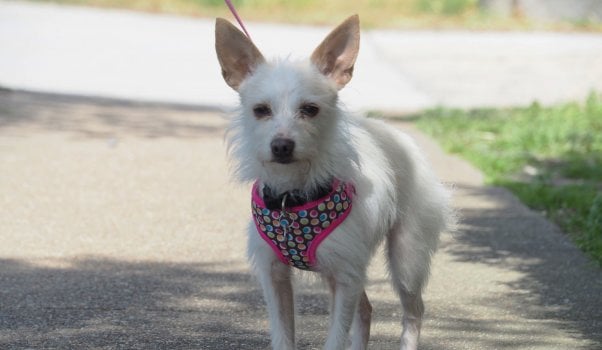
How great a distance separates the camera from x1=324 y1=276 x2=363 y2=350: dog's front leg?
195 inches

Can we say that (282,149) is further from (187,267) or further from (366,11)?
(366,11)

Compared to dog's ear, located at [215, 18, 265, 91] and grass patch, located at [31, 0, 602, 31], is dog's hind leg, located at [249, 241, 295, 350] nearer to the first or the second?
dog's ear, located at [215, 18, 265, 91]

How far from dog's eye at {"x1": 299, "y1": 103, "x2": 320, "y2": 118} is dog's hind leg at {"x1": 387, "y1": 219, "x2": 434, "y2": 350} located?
0.90 m

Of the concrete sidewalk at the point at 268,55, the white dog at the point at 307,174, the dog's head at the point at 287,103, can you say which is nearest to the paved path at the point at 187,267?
the white dog at the point at 307,174

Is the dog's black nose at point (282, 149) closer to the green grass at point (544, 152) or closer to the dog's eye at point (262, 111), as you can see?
the dog's eye at point (262, 111)

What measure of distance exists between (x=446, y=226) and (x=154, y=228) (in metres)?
3.18

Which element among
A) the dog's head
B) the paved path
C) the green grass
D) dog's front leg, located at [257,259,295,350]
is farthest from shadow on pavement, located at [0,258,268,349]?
the green grass

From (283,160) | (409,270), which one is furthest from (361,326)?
(283,160)

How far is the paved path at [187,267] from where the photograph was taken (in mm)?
5883

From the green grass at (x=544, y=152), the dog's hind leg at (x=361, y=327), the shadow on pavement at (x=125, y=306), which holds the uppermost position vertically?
the dog's hind leg at (x=361, y=327)

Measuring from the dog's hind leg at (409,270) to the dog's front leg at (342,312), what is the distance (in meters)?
0.52

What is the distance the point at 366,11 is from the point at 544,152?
12722mm

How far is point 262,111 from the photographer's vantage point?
484 centimetres

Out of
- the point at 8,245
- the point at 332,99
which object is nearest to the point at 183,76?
the point at 8,245
